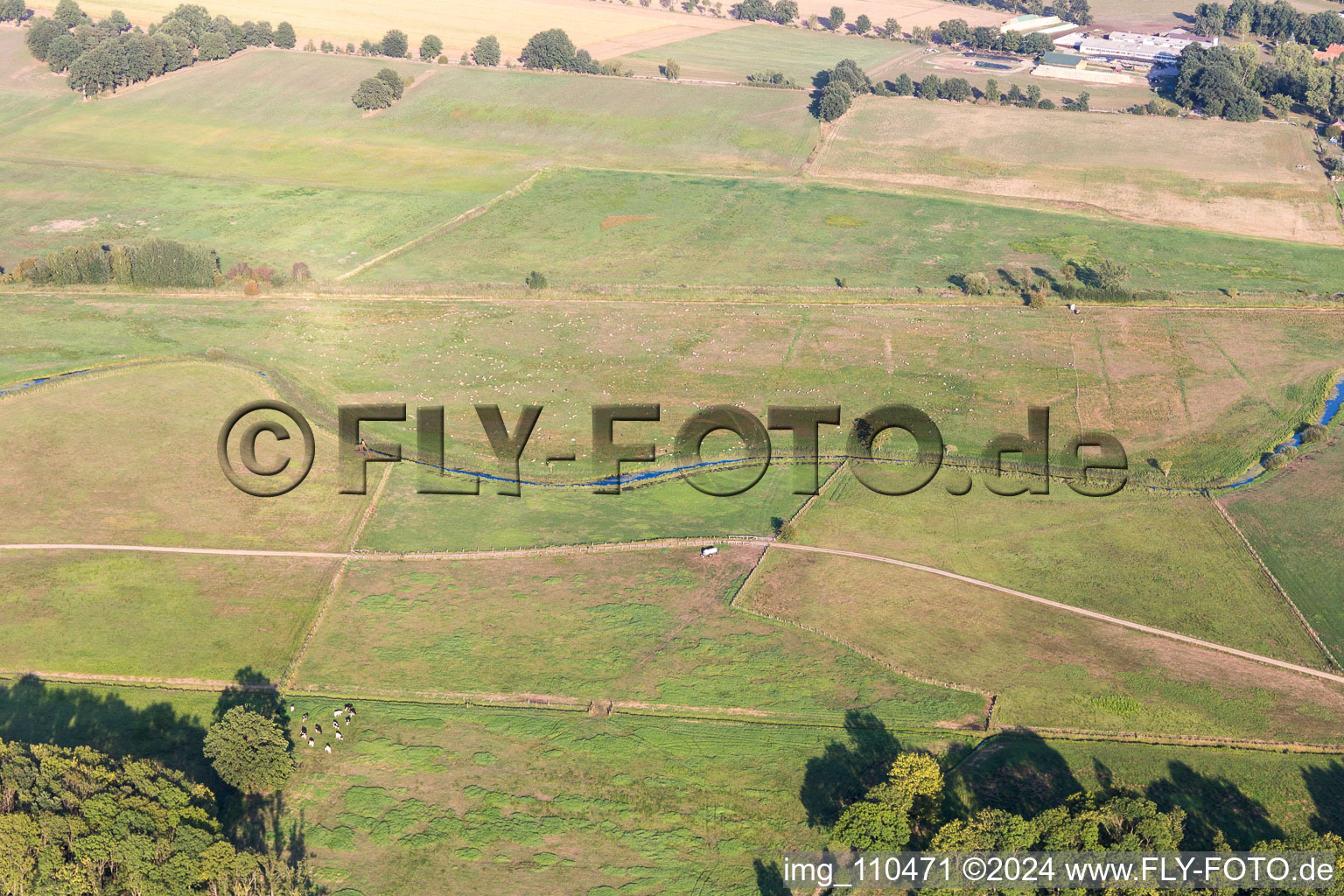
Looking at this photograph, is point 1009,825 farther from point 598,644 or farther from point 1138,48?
point 1138,48

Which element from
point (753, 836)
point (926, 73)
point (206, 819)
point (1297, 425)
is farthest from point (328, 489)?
point (926, 73)

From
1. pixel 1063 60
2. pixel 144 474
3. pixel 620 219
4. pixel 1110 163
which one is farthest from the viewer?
pixel 1063 60

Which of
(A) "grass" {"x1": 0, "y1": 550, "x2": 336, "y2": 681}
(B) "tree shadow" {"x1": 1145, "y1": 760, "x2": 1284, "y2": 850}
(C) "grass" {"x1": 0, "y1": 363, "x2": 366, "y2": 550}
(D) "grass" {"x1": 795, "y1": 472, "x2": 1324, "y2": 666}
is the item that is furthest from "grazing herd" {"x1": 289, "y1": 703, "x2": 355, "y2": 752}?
(B) "tree shadow" {"x1": 1145, "y1": 760, "x2": 1284, "y2": 850}

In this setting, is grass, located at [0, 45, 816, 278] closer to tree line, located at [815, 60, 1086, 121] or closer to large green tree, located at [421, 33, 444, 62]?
tree line, located at [815, 60, 1086, 121]

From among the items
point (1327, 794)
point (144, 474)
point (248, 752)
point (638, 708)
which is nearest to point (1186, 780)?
point (1327, 794)

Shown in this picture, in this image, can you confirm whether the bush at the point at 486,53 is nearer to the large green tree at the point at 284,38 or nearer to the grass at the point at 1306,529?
the large green tree at the point at 284,38

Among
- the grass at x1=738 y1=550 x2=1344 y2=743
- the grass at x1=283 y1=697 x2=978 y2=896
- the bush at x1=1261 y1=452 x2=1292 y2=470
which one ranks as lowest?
the grass at x1=283 y1=697 x2=978 y2=896

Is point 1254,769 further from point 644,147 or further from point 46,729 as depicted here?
point 644,147
